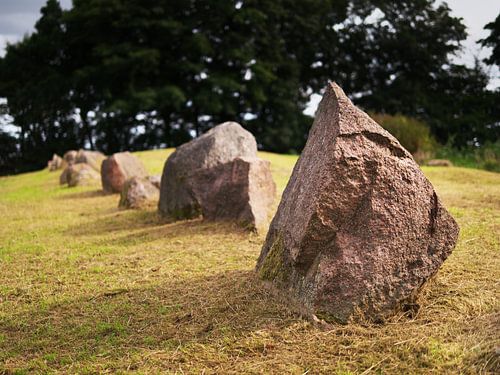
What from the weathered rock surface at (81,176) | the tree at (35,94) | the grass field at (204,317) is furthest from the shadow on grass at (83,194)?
the tree at (35,94)

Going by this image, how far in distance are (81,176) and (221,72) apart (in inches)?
456

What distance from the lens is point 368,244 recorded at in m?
3.46

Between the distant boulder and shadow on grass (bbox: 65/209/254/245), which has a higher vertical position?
the distant boulder

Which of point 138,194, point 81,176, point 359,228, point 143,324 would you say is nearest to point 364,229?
point 359,228

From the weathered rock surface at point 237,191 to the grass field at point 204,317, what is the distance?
1.25 ft

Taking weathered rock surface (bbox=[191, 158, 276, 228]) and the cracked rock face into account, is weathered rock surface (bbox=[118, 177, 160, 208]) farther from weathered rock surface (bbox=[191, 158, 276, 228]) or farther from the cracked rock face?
the cracked rock face

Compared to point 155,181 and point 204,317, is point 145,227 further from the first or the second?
point 204,317

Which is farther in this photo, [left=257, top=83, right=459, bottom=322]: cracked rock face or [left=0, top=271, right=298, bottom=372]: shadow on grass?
[left=257, top=83, right=459, bottom=322]: cracked rock face

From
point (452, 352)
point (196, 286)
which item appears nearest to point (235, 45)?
point (196, 286)

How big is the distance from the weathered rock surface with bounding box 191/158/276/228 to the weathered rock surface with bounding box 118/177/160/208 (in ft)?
6.62

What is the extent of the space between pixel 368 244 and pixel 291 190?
899 mm

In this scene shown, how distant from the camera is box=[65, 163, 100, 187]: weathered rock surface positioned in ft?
44.0

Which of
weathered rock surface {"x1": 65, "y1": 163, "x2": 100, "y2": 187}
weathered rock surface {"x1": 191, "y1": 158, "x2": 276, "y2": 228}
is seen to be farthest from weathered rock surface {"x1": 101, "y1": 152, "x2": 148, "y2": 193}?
weathered rock surface {"x1": 191, "y1": 158, "x2": 276, "y2": 228}

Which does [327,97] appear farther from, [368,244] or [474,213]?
[474,213]
